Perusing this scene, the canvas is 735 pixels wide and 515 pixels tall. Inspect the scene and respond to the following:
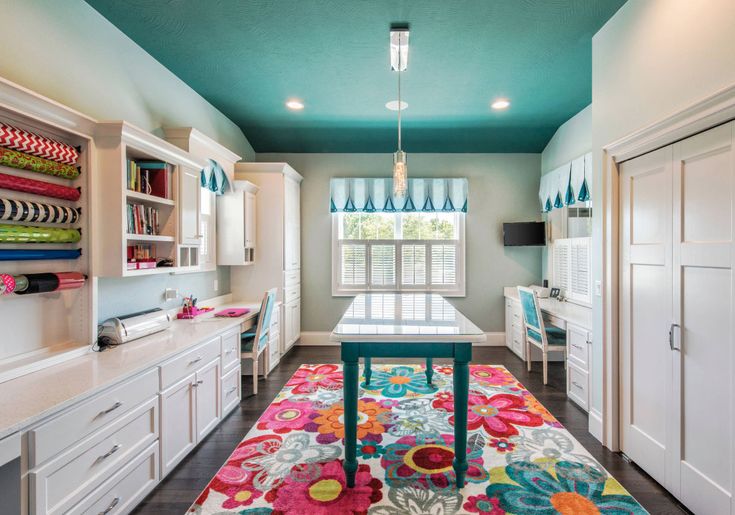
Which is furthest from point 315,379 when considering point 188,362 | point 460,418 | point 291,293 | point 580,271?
point 580,271

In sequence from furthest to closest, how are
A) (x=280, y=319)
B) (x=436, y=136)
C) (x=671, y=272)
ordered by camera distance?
(x=436, y=136) → (x=280, y=319) → (x=671, y=272)

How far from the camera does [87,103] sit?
89.4 inches

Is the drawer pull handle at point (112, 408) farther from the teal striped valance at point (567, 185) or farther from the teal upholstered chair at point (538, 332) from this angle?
the teal striped valance at point (567, 185)

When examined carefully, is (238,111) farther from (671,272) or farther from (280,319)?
(671,272)

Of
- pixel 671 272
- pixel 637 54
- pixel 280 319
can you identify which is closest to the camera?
pixel 671 272

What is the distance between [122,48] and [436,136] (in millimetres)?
3517

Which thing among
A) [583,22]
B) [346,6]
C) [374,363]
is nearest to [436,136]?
[583,22]

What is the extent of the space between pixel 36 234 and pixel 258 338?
192 centimetres

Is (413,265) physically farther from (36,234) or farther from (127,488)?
(36,234)

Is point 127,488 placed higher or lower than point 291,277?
lower

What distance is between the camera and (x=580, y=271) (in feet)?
13.2

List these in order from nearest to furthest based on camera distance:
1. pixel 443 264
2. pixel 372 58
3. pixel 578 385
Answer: pixel 372 58
pixel 578 385
pixel 443 264

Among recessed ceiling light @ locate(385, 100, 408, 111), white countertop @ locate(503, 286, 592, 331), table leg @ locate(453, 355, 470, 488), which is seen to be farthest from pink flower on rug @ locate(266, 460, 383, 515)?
recessed ceiling light @ locate(385, 100, 408, 111)

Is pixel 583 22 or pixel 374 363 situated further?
pixel 374 363
